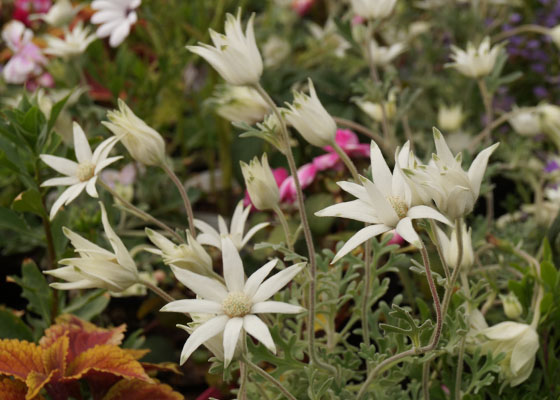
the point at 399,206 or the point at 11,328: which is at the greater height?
the point at 399,206

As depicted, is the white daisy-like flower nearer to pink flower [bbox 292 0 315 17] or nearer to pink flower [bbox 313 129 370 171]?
pink flower [bbox 313 129 370 171]

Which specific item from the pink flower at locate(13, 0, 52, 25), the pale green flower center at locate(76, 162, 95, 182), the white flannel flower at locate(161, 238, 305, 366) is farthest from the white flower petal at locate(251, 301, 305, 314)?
the pink flower at locate(13, 0, 52, 25)

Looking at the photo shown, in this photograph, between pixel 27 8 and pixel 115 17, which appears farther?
pixel 27 8

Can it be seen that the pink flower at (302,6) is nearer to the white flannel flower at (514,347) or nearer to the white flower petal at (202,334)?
Result: the white flannel flower at (514,347)

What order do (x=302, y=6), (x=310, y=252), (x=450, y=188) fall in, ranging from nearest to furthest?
(x=450, y=188), (x=310, y=252), (x=302, y=6)

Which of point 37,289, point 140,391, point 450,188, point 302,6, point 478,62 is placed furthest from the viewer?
point 302,6

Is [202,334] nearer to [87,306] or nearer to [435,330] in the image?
[435,330]

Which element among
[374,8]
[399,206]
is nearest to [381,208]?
[399,206]

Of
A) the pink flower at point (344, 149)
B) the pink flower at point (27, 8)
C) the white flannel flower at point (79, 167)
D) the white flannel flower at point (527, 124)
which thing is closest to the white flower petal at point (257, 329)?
the white flannel flower at point (79, 167)

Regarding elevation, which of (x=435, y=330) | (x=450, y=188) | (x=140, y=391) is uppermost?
(x=450, y=188)
